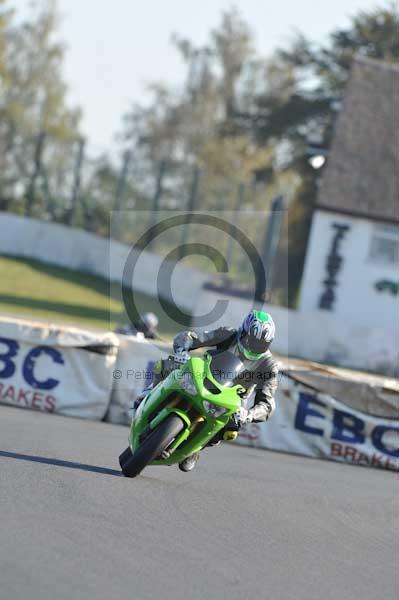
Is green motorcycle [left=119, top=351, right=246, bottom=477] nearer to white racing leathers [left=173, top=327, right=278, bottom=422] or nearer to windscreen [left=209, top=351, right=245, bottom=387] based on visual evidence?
windscreen [left=209, top=351, right=245, bottom=387]

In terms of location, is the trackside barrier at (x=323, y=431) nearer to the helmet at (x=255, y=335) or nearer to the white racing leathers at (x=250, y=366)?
the white racing leathers at (x=250, y=366)

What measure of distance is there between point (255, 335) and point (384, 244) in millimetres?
21584

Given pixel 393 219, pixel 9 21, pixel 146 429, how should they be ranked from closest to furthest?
pixel 146 429, pixel 393 219, pixel 9 21

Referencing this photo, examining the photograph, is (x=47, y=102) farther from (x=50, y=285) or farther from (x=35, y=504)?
(x=35, y=504)

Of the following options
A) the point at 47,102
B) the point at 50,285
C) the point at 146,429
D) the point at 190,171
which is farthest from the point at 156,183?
the point at 47,102

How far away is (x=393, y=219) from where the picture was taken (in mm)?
29375

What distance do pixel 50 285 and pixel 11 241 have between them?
464cm

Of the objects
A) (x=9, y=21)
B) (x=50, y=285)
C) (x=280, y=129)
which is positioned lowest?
(x=50, y=285)

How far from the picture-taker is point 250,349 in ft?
28.9

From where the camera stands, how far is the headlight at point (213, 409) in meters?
8.47

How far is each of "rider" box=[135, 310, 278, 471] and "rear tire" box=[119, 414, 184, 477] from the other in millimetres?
570

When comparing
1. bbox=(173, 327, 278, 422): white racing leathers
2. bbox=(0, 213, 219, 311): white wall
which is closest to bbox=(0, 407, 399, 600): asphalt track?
bbox=(173, 327, 278, 422): white racing leathers

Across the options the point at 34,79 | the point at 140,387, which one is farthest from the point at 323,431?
the point at 34,79

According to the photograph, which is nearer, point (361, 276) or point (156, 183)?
point (361, 276)
